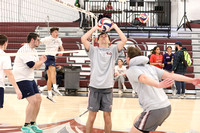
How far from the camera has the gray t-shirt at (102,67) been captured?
15.4 feet

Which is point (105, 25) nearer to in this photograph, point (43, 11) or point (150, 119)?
point (150, 119)

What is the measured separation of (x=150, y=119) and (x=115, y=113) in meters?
4.18

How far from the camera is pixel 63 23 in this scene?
16172mm

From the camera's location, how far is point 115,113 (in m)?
7.67

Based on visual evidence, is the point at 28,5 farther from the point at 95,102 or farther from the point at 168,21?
the point at 95,102

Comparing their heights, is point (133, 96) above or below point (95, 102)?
below

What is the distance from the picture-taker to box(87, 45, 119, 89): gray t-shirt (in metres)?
4.68

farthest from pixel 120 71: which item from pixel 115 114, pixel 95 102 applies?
pixel 95 102

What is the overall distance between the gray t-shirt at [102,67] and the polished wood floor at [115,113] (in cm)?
158

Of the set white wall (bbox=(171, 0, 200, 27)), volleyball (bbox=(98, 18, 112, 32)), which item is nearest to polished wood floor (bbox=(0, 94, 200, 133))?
volleyball (bbox=(98, 18, 112, 32))

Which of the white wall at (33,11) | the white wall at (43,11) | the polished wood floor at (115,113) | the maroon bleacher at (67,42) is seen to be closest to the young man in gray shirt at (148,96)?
the polished wood floor at (115,113)

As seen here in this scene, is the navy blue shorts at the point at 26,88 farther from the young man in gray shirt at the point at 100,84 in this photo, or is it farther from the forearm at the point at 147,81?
the forearm at the point at 147,81

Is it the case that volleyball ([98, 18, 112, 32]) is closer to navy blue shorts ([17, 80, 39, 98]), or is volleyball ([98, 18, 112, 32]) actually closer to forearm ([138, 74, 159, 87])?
navy blue shorts ([17, 80, 39, 98])

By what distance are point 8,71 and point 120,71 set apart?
7105mm
